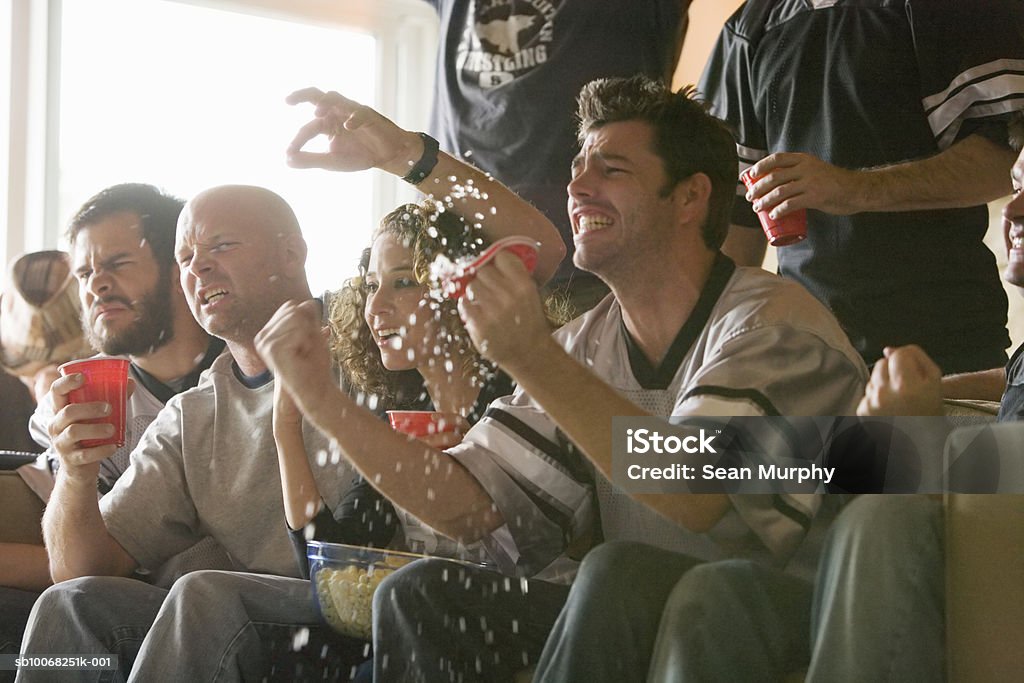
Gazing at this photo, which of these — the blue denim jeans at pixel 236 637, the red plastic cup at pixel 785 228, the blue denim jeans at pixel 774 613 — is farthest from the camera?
the blue denim jeans at pixel 236 637

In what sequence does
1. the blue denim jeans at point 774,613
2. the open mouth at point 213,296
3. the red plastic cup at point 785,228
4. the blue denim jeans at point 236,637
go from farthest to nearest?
the open mouth at point 213,296 → the blue denim jeans at point 236,637 → the red plastic cup at point 785,228 → the blue denim jeans at point 774,613

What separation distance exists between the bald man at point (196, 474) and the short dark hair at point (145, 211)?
0.7 inches

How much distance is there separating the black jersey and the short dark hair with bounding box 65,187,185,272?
59 centimetres

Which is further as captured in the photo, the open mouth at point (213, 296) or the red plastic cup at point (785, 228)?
the open mouth at point (213, 296)

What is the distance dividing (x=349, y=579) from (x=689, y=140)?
0.51 m

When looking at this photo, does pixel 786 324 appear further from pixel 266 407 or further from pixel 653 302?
pixel 266 407

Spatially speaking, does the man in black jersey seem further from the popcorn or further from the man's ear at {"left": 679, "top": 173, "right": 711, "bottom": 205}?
the man's ear at {"left": 679, "top": 173, "right": 711, "bottom": 205}

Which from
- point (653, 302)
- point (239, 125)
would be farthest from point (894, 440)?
point (239, 125)

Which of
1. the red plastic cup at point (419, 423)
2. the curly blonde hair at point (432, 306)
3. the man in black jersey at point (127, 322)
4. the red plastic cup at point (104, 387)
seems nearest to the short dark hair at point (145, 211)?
the man in black jersey at point (127, 322)

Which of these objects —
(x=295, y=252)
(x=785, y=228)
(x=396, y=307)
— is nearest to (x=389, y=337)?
(x=396, y=307)

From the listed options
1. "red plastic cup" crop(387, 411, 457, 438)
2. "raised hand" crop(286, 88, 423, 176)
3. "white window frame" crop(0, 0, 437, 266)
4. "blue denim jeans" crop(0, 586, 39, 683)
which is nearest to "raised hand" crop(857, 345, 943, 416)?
"red plastic cup" crop(387, 411, 457, 438)

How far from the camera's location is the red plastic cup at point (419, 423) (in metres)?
1.05

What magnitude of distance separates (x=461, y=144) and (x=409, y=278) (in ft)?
0.48

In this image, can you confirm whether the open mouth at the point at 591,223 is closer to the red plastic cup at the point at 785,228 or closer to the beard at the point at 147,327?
the red plastic cup at the point at 785,228
